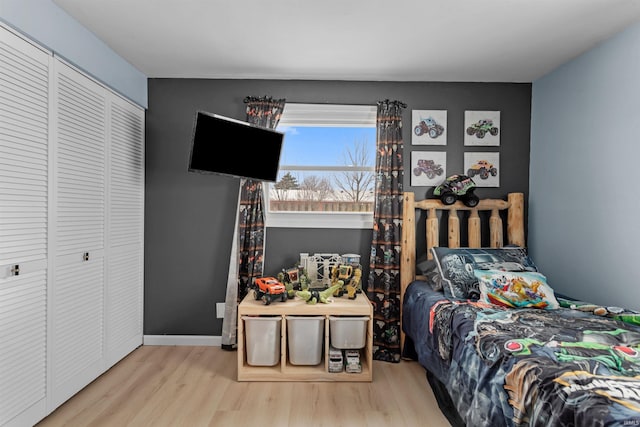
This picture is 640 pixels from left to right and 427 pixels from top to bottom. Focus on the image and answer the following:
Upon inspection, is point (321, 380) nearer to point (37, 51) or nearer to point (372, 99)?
point (372, 99)

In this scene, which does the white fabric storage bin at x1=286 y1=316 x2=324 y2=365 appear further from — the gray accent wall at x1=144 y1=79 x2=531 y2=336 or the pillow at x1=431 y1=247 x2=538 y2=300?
the pillow at x1=431 y1=247 x2=538 y2=300

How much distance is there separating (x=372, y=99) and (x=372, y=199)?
91cm

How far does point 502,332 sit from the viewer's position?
2.05 m

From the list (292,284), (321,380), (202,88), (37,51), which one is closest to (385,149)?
(292,284)

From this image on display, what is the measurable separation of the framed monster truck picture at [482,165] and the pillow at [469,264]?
0.68 metres

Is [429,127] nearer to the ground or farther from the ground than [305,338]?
farther from the ground

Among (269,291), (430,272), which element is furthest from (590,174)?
(269,291)

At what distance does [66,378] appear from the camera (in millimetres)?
2508

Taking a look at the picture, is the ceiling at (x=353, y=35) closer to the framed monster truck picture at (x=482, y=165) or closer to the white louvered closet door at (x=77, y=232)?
the white louvered closet door at (x=77, y=232)

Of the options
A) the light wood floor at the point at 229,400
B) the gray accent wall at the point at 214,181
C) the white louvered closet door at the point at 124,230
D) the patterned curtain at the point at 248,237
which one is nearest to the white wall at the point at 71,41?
the white louvered closet door at the point at 124,230

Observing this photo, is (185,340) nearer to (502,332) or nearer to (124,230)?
(124,230)

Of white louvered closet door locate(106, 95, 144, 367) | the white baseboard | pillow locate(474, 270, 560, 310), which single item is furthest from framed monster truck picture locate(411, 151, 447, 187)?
white louvered closet door locate(106, 95, 144, 367)

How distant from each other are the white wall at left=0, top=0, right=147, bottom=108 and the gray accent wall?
42cm

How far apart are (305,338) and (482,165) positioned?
2178mm
